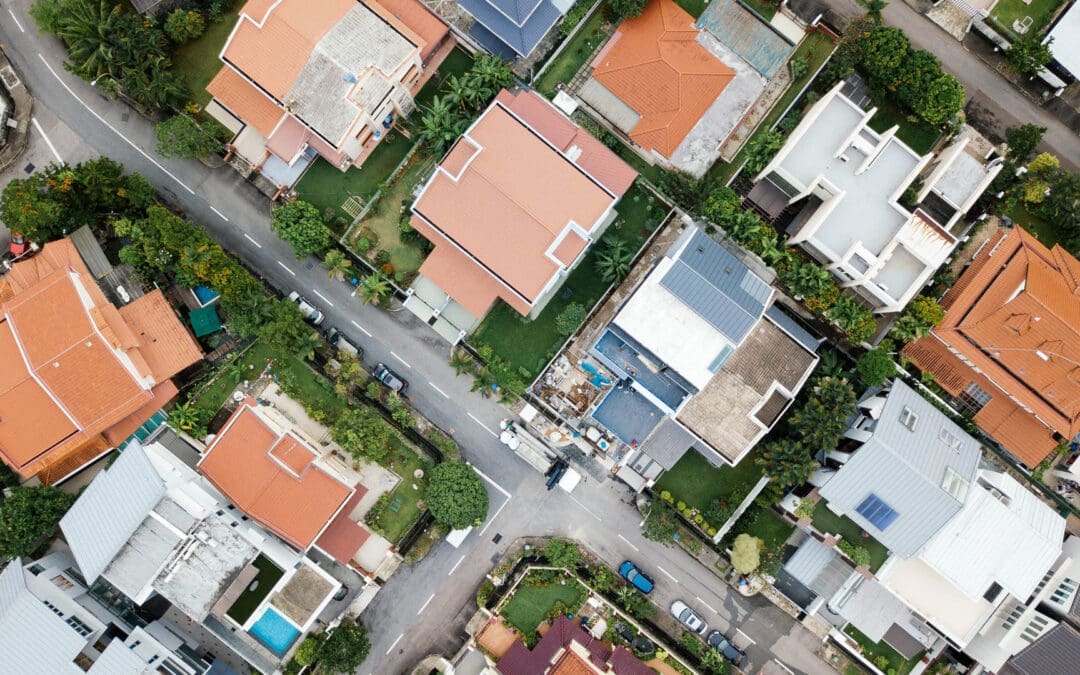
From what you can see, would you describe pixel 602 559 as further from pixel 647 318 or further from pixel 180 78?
pixel 180 78

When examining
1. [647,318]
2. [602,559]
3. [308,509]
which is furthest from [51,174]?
[602,559]

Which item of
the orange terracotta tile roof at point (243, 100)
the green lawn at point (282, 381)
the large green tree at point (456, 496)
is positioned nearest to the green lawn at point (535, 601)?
the large green tree at point (456, 496)

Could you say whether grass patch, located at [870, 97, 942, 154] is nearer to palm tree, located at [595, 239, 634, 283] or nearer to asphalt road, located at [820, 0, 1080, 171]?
asphalt road, located at [820, 0, 1080, 171]

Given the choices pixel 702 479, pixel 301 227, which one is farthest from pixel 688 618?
pixel 301 227

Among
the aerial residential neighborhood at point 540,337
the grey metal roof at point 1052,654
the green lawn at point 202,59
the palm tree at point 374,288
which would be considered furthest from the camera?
the green lawn at point 202,59

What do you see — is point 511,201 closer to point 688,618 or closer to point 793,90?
point 793,90

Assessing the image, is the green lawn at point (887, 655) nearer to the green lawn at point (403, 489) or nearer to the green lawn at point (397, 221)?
the green lawn at point (403, 489)

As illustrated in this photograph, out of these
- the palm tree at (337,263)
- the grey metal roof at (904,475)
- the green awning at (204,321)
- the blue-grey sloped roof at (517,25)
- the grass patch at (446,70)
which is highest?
the blue-grey sloped roof at (517,25)
